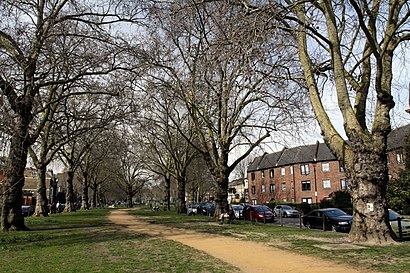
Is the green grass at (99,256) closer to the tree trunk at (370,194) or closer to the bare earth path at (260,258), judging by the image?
the bare earth path at (260,258)

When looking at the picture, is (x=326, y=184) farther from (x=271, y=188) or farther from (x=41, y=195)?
(x=41, y=195)

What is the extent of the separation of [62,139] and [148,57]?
14.7 m

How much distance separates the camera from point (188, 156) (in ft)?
145

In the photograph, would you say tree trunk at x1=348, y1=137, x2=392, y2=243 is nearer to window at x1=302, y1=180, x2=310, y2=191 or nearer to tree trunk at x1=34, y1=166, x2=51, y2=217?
tree trunk at x1=34, y1=166, x2=51, y2=217

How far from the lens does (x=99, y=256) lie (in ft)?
38.8

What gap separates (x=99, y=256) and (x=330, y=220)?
1386cm

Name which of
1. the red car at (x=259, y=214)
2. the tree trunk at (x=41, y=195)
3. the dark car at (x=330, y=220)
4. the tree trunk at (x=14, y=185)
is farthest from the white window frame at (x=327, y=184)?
the tree trunk at (x=14, y=185)

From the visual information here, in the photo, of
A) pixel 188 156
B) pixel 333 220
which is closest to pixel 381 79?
pixel 333 220

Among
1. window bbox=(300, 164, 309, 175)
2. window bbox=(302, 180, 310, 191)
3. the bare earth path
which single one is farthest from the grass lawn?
window bbox=(300, 164, 309, 175)

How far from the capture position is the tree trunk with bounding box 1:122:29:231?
1875 centimetres

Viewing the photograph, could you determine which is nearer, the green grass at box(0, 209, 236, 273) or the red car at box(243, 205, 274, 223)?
the green grass at box(0, 209, 236, 273)

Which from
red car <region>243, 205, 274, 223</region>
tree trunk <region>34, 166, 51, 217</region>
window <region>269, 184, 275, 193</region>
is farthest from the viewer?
window <region>269, 184, 275, 193</region>

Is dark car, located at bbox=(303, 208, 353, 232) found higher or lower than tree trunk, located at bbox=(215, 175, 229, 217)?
lower

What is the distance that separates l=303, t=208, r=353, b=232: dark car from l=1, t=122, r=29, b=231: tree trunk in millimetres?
14953
